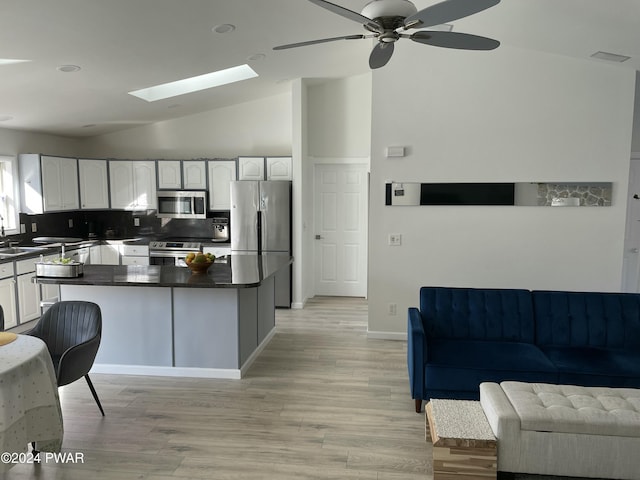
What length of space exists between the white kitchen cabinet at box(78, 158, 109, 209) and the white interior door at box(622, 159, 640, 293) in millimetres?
7430

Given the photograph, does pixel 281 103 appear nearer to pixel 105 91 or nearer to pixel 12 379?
pixel 105 91

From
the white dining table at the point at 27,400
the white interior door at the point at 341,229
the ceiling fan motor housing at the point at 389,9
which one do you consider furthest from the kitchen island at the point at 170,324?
the white interior door at the point at 341,229

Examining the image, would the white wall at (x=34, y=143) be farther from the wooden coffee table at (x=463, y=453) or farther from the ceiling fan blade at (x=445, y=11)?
the wooden coffee table at (x=463, y=453)

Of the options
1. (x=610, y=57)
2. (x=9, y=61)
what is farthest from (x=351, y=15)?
(x=610, y=57)

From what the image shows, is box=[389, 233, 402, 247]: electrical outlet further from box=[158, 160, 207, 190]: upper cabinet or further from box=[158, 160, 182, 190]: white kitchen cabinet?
box=[158, 160, 182, 190]: white kitchen cabinet

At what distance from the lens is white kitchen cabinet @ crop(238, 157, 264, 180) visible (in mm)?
6898

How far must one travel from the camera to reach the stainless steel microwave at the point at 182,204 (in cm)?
727

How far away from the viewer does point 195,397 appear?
3922 millimetres

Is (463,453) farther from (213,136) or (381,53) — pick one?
(213,136)

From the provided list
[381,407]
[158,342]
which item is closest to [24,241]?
[158,342]

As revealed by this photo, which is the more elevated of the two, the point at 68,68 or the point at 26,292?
the point at 68,68

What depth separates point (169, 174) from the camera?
738cm

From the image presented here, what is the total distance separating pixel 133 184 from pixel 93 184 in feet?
1.88

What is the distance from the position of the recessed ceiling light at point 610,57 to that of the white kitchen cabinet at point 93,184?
21.8 ft
